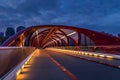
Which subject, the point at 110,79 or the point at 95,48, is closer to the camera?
the point at 110,79

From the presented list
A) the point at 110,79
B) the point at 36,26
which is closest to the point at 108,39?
the point at 36,26

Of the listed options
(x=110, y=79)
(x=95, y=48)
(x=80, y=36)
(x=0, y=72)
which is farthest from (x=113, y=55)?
(x=80, y=36)

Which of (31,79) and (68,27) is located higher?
(68,27)

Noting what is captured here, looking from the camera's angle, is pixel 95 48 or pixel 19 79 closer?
pixel 19 79

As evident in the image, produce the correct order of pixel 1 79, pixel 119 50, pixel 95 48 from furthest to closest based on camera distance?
pixel 95 48, pixel 119 50, pixel 1 79

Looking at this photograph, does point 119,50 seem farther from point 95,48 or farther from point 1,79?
point 1,79

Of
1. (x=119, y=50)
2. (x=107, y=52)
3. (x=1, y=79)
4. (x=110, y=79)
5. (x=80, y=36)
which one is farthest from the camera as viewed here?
(x=80, y=36)

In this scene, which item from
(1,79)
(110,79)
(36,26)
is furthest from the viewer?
(36,26)

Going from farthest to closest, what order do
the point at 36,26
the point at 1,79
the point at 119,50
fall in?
the point at 36,26, the point at 119,50, the point at 1,79

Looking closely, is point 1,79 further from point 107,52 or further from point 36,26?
point 36,26

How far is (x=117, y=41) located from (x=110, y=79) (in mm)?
67145

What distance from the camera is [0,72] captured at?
8.73 metres

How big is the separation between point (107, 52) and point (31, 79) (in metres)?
23.7

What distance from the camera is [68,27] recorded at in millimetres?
81188
